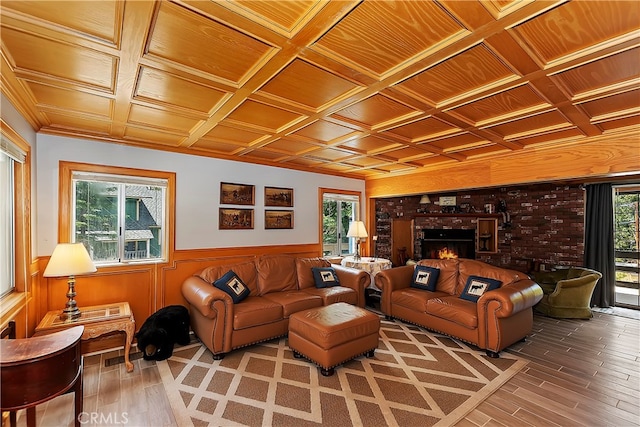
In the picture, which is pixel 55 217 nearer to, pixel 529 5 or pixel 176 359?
pixel 176 359

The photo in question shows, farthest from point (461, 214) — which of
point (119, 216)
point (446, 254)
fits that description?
point (119, 216)

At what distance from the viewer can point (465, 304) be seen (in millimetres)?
3742

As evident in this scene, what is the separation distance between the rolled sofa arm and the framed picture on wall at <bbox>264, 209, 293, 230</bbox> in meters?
3.23

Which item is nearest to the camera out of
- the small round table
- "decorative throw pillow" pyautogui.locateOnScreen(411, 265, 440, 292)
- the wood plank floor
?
the wood plank floor

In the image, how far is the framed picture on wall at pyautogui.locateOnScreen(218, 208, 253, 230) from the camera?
15.2 ft

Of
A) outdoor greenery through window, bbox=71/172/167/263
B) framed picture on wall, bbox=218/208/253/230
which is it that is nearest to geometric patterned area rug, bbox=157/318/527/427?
outdoor greenery through window, bbox=71/172/167/263

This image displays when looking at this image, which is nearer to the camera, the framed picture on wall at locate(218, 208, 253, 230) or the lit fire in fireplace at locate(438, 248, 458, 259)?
the framed picture on wall at locate(218, 208, 253, 230)

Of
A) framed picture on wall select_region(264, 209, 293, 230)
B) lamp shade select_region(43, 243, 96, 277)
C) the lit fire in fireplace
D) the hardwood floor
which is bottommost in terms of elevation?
the hardwood floor

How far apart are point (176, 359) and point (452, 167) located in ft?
15.9

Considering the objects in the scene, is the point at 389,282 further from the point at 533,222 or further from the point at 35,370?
the point at 35,370

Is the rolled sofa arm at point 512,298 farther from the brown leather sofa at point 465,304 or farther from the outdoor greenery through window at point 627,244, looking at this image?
the outdoor greenery through window at point 627,244

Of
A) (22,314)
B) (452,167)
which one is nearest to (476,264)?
(452,167)

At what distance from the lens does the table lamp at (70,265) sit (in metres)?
2.81

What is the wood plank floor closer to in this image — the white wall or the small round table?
the white wall
